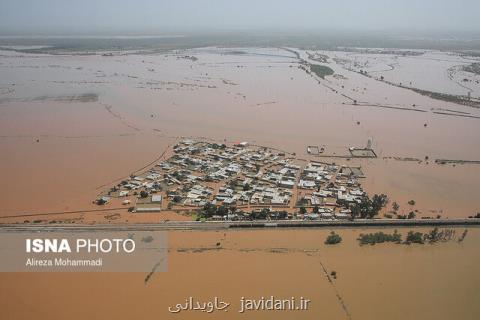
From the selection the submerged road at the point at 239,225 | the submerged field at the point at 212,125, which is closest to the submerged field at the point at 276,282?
the submerged road at the point at 239,225

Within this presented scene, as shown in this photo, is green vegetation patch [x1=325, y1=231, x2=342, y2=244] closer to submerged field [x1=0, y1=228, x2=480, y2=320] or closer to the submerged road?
submerged field [x1=0, y1=228, x2=480, y2=320]

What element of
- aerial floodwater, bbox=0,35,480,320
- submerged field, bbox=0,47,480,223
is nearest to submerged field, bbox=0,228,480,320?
aerial floodwater, bbox=0,35,480,320

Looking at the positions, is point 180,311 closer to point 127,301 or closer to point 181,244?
point 127,301

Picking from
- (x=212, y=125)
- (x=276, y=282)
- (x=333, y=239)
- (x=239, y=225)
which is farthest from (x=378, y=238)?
(x=212, y=125)

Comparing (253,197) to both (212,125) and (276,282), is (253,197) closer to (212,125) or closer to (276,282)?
(276,282)

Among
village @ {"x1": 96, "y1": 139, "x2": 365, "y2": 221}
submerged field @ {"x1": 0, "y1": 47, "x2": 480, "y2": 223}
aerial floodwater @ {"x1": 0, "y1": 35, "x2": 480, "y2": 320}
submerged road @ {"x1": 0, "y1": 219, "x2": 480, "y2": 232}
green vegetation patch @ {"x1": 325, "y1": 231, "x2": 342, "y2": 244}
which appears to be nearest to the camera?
aerial floodwater @ {"x1": 0, "y1": 35, "x2": 480, "y2": 320}

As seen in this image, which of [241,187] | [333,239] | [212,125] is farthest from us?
[212,125]
